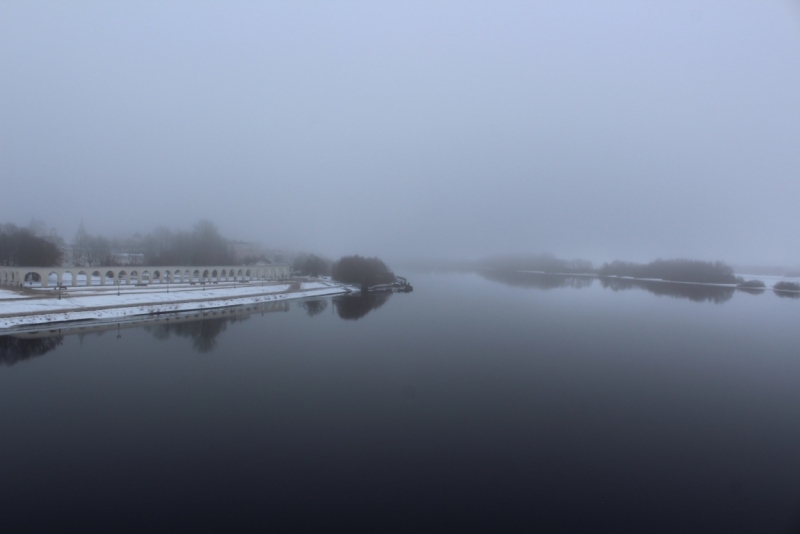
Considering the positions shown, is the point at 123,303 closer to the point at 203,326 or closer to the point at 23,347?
the point at 203,326

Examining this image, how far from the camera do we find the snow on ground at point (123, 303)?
14.6 m

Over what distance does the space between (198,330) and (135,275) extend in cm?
2126

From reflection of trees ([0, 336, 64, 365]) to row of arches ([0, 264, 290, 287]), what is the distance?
40.5 feet

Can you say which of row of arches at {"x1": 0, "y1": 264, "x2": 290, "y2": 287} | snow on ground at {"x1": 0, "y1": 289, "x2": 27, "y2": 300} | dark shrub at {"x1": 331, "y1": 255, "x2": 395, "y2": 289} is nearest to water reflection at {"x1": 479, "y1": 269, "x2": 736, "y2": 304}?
dark shrub at {"x1": 331, "y1": 255, "x2": 395, "y2": 289}

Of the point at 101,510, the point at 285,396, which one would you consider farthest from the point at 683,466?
the point at 101,510

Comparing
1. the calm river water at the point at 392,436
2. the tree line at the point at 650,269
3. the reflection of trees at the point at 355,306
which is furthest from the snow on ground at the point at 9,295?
the tree line at the point at 650,269

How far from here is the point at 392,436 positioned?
6188 millimetres

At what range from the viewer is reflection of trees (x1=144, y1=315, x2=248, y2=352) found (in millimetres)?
12324

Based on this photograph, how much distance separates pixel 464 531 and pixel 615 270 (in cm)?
6290

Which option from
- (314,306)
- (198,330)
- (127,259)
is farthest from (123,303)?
(127,259)

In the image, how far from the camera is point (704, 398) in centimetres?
838

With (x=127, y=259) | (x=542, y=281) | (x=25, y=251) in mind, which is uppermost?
(x=25, y=251)

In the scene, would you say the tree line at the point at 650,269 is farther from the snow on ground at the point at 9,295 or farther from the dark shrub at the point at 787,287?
the snow on ground at the point at 9,295

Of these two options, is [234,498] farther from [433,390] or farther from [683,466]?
[683,466]
